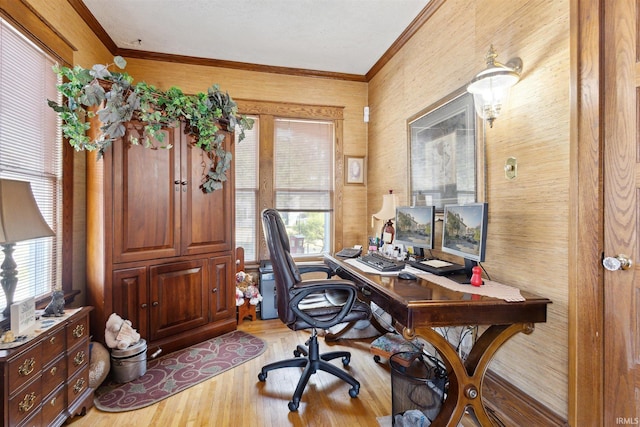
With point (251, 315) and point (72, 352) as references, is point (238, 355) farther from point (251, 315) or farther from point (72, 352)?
point (72, 352)

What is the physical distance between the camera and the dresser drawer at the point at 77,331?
1.72 m

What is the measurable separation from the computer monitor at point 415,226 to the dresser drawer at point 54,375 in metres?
2.30

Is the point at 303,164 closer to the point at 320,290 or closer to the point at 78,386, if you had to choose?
the point at 320,290

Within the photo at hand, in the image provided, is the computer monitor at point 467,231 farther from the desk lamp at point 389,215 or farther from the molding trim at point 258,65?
the molding trim at point 258,65

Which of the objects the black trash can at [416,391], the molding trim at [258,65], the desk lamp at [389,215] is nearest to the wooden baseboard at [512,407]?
the black trash can at [416,391]

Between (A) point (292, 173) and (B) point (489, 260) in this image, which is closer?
(B) point (489, 260)

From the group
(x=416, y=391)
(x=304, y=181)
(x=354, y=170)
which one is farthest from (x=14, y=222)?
(x=354, y=170)

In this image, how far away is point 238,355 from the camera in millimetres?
2512

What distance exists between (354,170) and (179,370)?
2.74 metres

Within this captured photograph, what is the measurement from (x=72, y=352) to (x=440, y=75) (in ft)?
10.2

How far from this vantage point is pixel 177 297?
Result: 2.59 meters

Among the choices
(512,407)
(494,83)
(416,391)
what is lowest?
(512,407)

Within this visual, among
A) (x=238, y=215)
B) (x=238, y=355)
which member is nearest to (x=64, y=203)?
(x=238, y=215)

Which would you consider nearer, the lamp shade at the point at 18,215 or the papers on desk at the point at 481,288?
the lamp shade at the point at 18,215
